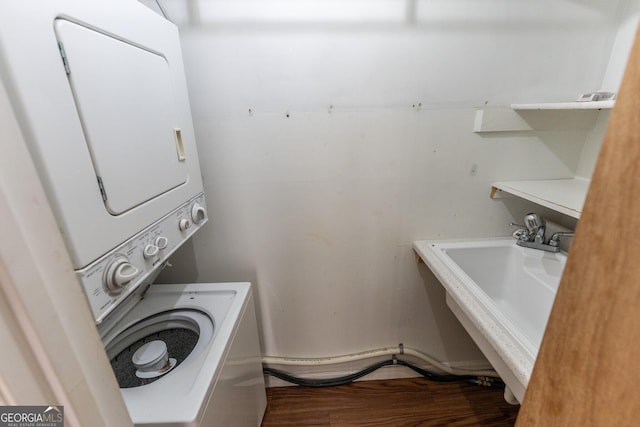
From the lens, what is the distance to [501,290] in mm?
1449

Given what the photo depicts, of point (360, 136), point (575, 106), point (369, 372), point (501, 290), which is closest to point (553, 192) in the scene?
point (575, 106)

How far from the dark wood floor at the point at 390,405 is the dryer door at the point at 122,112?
1.44m

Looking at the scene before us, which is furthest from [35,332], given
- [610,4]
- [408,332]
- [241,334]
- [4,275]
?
[610,4]

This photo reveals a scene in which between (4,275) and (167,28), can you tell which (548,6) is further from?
(4,275)

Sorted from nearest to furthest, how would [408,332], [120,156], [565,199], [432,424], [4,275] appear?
[4,275]
[120,156]
[565,199]
[432,424]
[408,332]

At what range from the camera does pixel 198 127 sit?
1.24 metres

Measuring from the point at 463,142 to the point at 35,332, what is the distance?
4.95 ft

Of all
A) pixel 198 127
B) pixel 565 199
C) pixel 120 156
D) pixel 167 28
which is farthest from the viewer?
pixel 198 127

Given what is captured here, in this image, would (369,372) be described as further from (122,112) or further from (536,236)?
(122,112)

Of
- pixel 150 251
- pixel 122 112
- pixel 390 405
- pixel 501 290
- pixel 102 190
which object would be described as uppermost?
pixel 122 112

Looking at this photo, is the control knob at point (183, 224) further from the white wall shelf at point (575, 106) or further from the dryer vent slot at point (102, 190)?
the white wall shelf at point (575, 106)

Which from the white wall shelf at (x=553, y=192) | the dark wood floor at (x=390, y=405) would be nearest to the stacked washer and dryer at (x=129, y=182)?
the dark wood floor at (x=390, y=405)

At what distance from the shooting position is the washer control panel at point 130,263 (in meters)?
0.64

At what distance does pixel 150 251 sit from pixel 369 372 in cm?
151
